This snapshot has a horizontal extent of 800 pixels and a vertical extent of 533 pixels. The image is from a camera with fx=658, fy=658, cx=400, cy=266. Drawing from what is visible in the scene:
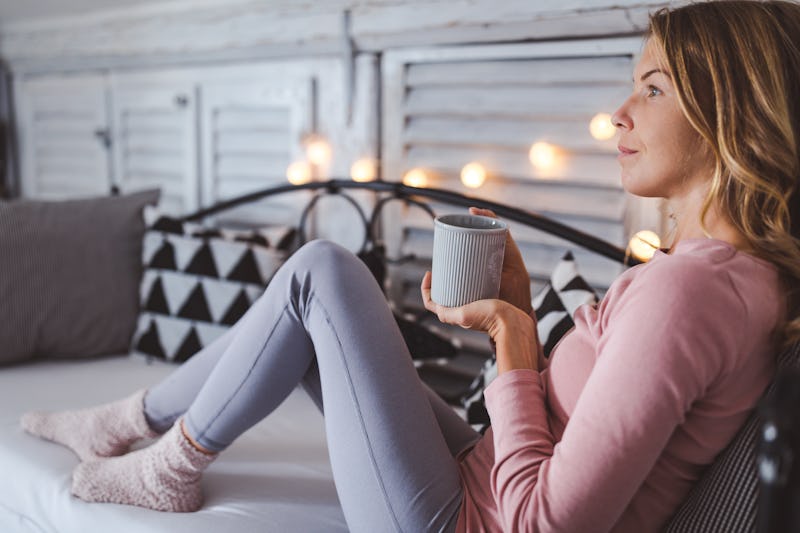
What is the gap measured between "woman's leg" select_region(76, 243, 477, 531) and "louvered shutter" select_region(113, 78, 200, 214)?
1599 mm

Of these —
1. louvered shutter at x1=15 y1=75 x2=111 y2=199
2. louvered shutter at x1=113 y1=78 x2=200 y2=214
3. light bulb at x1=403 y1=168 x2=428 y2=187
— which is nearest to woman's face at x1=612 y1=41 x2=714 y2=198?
light bulb at x1=403 y1=168 x2=428 y2=187

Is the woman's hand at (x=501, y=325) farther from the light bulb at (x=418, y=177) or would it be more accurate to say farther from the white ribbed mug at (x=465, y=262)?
the light bulb at (x=418, y=177)

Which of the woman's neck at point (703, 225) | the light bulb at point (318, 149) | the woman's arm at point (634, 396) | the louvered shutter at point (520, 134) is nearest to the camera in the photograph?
the woman's arm at point (634, 396)

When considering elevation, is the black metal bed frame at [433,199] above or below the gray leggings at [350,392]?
above

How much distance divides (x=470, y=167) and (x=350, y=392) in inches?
38.3

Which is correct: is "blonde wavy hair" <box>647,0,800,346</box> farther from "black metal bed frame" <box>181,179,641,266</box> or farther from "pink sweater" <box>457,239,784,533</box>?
"black metal bed frame" <box>181,179,641,266</box>

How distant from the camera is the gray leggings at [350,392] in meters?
0.90

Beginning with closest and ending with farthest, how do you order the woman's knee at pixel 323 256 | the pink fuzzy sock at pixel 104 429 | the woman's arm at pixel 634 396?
1. the woman's arm at pixel 634 396
2. the woman's knee at pixel 323 256
3. the pink fuzzy sock at pixel 104 429

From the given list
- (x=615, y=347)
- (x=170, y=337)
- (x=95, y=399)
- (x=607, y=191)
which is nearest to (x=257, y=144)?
(x=170, y=337)

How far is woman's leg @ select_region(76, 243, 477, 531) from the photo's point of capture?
0.90 meters

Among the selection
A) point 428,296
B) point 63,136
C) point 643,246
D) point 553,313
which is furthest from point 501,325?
point 63,136

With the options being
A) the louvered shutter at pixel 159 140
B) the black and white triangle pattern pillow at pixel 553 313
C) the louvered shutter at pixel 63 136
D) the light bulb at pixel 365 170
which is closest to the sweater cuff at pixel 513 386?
the black and white triangle pattern pillow at pixel 553 313

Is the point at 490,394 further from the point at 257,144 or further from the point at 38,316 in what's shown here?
the point at 257,144

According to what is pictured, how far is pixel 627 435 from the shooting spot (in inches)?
26.5
